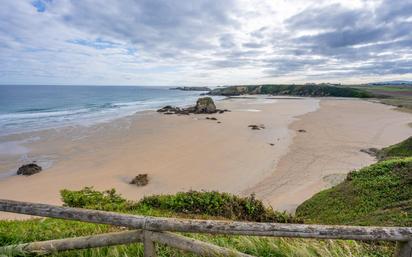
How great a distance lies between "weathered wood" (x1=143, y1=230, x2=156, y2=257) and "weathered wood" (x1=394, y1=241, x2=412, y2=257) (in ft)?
9.08

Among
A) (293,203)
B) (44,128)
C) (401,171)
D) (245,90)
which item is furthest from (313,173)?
(245,90)

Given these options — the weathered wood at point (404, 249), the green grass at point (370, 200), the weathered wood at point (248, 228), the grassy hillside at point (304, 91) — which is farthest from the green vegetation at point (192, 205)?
the grassy hillside at point (304, 91)

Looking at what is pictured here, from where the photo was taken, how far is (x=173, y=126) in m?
34.2

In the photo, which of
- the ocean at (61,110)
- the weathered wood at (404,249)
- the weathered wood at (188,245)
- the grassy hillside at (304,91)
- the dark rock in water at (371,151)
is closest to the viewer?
the weathered wood at (404,249)

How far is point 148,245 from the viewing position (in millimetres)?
3307

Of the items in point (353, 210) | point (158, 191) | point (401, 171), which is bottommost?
point (158, 191)

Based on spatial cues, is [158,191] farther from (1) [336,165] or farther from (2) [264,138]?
(2) [264,138]

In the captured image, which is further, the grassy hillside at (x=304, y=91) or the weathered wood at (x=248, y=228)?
the grassy hillside at (x=304, y=91)

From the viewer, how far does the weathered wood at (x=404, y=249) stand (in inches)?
116

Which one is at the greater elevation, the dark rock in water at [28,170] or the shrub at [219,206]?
the shrub at [219,206]

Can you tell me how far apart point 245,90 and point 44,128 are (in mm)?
99157

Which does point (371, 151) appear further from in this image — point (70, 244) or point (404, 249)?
point (70, 244)

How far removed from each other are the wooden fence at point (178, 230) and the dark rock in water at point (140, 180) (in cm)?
1158

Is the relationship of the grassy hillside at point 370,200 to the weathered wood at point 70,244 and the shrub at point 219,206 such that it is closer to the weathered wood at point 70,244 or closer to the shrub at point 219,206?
the shrub at point 219,206
